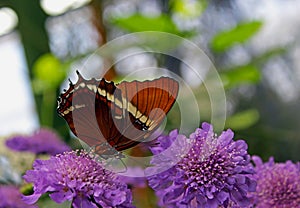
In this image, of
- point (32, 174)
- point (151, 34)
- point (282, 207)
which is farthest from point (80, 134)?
point (151, 34)

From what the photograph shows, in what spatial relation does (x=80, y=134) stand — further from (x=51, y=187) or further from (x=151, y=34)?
(x=151, y=34)

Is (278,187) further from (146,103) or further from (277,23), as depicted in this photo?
(277,23)

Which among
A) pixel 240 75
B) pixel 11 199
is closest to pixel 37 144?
pixel 11 199

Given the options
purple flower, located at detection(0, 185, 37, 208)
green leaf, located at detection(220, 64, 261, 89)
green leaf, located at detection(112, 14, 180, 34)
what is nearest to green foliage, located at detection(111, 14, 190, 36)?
green leaf, located at detection(112, 14, 180, 34)

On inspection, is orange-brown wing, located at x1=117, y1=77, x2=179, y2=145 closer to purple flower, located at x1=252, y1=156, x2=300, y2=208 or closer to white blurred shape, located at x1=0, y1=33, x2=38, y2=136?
purple flower, located at x1=252, y1=156, x2=300, y2=208

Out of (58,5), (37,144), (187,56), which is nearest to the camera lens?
(37,144)

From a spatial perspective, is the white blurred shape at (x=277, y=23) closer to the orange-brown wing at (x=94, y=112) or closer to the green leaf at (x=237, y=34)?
the green leaf at (x=237, y=34)
